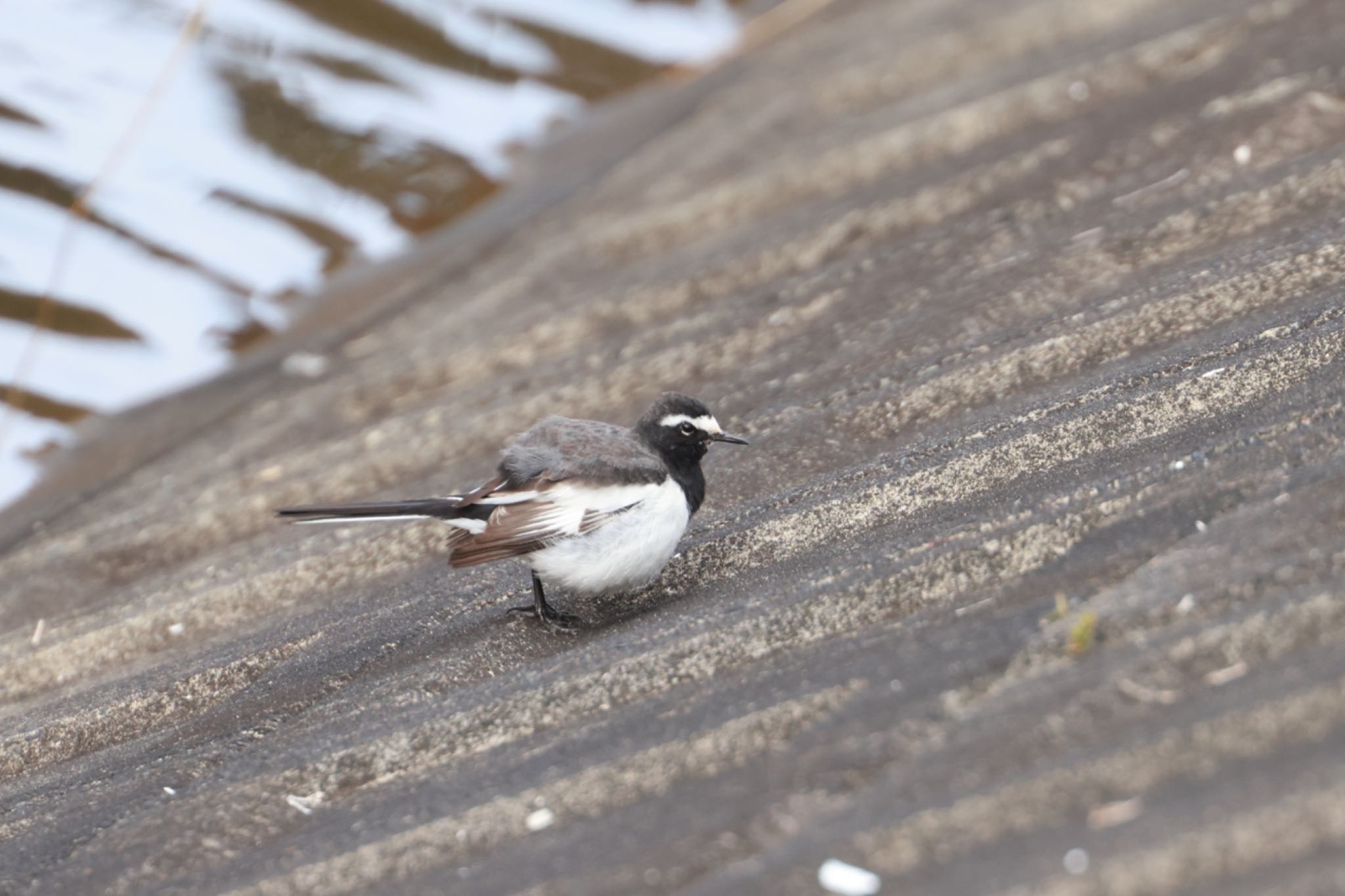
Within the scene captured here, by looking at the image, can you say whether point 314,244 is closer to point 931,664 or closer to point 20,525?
point 20,525

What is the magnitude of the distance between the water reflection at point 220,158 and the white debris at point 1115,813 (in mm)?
5205

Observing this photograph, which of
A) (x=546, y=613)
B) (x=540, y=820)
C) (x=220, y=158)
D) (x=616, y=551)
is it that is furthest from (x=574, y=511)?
(x=220, y=158)

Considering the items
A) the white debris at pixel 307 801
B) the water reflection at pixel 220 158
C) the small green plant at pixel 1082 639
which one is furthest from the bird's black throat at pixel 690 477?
the water reflection at pixel 220 158

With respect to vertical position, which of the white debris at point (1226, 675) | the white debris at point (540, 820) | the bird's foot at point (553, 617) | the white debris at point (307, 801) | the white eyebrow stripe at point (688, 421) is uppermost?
the white debris at point (1226, 675)

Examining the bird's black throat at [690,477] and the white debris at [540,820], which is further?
the bird's black throat at [690,477]

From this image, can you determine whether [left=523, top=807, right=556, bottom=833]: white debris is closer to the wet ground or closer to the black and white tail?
the wet ground

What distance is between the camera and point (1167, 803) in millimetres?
2295

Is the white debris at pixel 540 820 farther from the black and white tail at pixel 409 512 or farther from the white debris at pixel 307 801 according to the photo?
the black and white tail at pixel 409 512

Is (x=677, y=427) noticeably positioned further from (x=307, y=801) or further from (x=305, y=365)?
(x=305, y=365)

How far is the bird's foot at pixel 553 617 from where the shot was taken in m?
4.02

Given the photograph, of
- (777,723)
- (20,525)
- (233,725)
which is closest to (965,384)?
(777,723)

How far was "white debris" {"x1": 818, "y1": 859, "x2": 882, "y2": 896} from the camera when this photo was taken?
7.64ft

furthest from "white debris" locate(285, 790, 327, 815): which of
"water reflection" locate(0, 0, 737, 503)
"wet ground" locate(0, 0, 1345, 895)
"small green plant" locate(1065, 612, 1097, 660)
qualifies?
"water reflection" locate(0, 0, 737, 503)

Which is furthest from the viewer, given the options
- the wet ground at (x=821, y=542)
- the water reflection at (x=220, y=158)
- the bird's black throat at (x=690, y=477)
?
the water reflection at (x=220, y=158)
